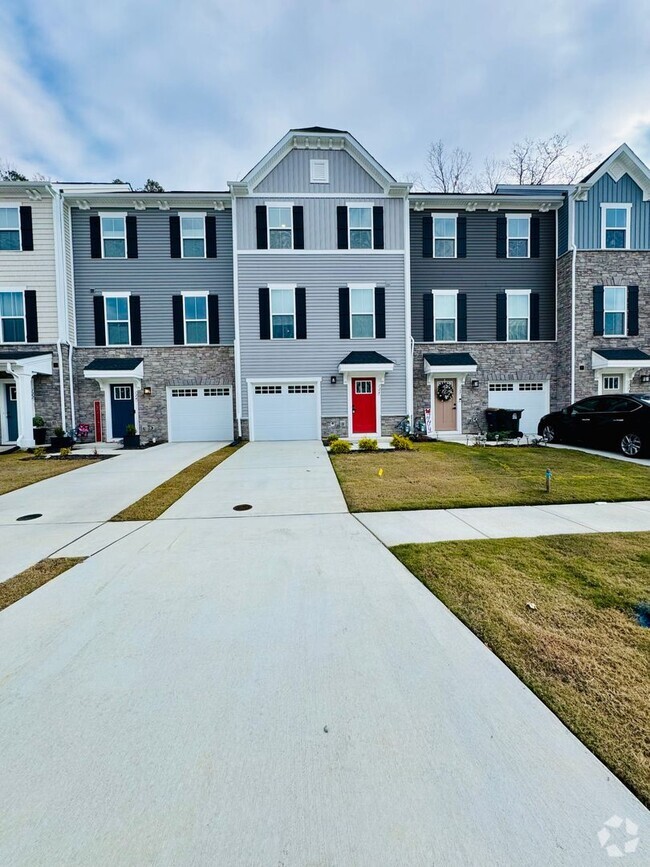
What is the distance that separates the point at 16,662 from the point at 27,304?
15314 mm

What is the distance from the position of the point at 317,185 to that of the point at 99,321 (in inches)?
355

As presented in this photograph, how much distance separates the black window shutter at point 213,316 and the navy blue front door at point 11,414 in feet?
23.4

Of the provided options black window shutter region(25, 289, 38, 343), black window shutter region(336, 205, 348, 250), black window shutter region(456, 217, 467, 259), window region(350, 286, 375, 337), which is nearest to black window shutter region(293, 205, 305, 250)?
black window shutter region(336, 205, 348, 250)

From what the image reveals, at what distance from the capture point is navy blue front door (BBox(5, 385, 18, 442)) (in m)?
14.4

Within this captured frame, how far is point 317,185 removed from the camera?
13.9m

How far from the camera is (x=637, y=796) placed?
1.54m

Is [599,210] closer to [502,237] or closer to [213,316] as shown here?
[502,237]

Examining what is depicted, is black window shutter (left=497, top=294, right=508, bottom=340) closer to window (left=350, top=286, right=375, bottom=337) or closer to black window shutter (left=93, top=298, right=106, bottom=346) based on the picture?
window (left=350, top=286, right=375, bottom=337)

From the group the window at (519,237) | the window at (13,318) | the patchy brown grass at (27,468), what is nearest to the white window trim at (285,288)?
the patchy brown grass at (27,468)

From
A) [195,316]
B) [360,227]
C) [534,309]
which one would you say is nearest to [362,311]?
[360,227]

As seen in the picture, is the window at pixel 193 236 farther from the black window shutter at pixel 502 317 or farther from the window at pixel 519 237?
the window at pixel 519 237

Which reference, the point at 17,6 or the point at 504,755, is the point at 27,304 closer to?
the point at 17,6

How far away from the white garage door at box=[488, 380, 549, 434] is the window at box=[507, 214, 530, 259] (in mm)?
4832

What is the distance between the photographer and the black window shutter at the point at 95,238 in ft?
47.2
